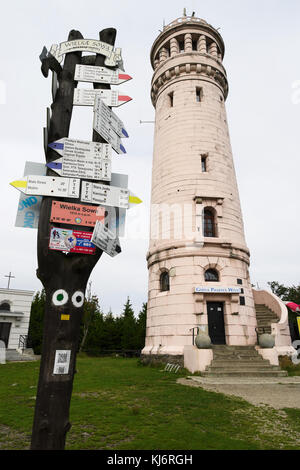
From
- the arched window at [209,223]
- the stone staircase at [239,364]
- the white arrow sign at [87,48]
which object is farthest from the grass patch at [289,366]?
the white arrow sign at [87,48]

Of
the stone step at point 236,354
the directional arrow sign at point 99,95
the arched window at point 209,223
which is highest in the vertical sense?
the arched window at point 209,223

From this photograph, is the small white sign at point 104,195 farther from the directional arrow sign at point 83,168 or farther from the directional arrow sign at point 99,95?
the directional arrow sign at point 99,95

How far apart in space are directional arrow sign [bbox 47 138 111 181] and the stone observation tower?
40.7 ft

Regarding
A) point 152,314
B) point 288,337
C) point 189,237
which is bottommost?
point 288,337

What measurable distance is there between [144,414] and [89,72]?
697 cm

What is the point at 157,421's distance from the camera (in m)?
6.13

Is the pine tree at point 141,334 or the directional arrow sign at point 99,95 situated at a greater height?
the directional arrow sign at point 99,95

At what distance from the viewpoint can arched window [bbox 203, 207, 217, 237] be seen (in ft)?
59.1

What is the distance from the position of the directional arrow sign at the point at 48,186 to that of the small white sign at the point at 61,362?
2.08m

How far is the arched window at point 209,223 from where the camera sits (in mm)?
18000

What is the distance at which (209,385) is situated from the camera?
35.3 ft

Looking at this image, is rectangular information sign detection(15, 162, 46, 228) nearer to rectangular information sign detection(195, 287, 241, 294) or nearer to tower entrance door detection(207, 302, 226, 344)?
rectangular information sign detection(195, 287, 241, 294)
